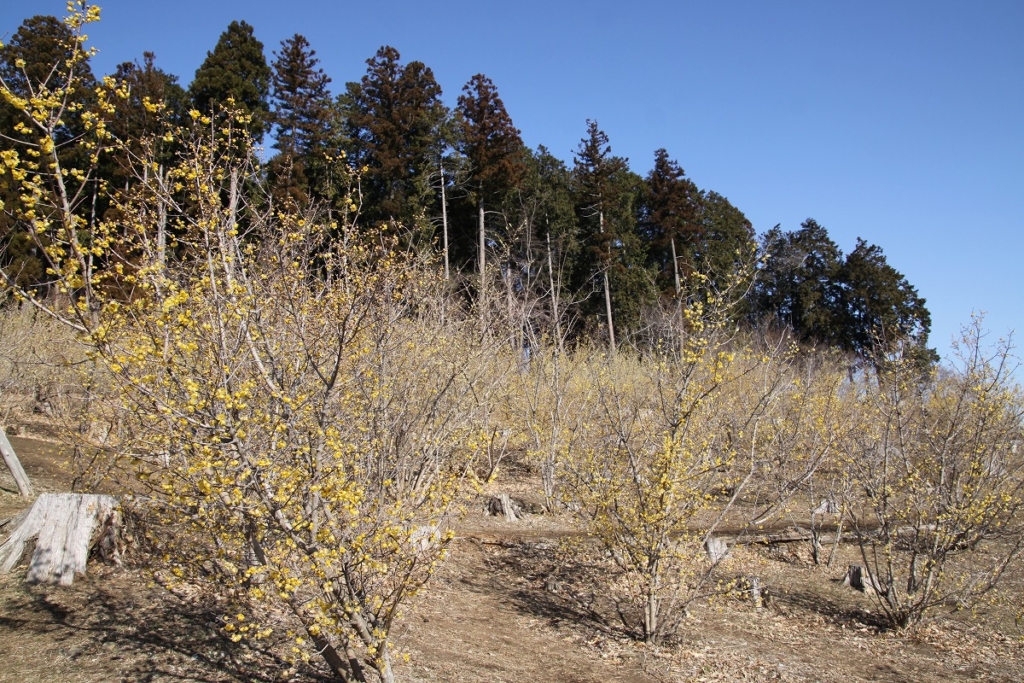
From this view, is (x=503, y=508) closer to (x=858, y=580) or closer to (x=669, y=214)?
(x=858, y=580)

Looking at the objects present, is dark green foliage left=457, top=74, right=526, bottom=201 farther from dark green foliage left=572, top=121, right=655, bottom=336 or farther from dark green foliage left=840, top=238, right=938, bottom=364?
dark green foliage left=840, top=238, right=938, bottom=364

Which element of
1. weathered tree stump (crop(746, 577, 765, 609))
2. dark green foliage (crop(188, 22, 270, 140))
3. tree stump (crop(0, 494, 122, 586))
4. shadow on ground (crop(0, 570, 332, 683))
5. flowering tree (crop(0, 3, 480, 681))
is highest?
dark green foliage (crop(188, 22, 270, 140))

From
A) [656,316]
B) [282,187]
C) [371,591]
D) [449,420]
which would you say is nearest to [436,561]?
[371,591]

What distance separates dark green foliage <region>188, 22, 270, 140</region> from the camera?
2048cm

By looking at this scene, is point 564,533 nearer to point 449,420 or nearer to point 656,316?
point 449,420

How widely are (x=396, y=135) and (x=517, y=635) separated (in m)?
18.9

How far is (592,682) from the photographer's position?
597cm

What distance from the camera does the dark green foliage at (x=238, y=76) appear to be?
806 inches

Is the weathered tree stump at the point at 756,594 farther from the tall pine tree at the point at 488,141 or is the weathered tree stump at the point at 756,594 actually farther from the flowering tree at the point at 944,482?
the tall pine tree at the point at 488,141

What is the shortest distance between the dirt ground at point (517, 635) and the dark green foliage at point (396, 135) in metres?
13.8

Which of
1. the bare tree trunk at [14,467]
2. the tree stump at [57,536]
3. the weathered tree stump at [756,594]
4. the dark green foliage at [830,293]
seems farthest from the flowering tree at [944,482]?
the dark green foliage at [830,293]

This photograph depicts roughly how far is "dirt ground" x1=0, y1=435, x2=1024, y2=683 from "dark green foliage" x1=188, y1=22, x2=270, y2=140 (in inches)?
511

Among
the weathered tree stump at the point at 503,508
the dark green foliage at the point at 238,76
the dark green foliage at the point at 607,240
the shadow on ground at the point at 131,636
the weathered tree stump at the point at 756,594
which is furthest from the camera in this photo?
the dark green foliage at the point at 607,240

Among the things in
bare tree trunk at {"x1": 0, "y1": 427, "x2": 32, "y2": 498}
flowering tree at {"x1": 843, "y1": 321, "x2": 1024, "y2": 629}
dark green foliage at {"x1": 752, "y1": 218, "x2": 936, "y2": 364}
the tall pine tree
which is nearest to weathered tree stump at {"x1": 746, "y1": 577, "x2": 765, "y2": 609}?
flowering tree at {"x1": 843, "y1": 321, "x2": 1024, "y2": 629}
